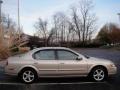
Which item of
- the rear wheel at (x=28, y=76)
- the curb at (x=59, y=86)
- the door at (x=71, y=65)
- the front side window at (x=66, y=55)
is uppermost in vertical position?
the front side window at (x=66, y=55)

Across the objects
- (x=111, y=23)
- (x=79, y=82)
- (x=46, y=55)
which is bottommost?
(x=79, y=82)

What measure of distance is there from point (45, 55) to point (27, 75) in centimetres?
111

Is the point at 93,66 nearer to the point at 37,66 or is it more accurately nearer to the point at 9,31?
the point at 37,66

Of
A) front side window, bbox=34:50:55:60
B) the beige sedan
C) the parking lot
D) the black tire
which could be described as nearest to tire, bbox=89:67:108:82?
the beige sedan

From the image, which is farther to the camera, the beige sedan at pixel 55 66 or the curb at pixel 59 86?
the beige sedan at pixel 55 66

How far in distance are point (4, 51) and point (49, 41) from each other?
213ft

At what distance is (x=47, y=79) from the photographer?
13.2m

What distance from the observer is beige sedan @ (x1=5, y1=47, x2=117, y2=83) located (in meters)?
12.2

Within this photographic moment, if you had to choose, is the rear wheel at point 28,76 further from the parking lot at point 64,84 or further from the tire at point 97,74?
the tire at point 97,74

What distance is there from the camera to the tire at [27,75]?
12.2 meters

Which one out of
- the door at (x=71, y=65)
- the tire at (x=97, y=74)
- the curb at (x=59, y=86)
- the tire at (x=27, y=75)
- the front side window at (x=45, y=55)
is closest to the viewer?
the curb at (x=59, y=86)

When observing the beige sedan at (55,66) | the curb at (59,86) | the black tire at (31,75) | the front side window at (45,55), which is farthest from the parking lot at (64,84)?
the front side window at (45,55)

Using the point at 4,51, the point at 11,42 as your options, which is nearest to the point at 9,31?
the point at 11,42

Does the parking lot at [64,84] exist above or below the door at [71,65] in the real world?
below
